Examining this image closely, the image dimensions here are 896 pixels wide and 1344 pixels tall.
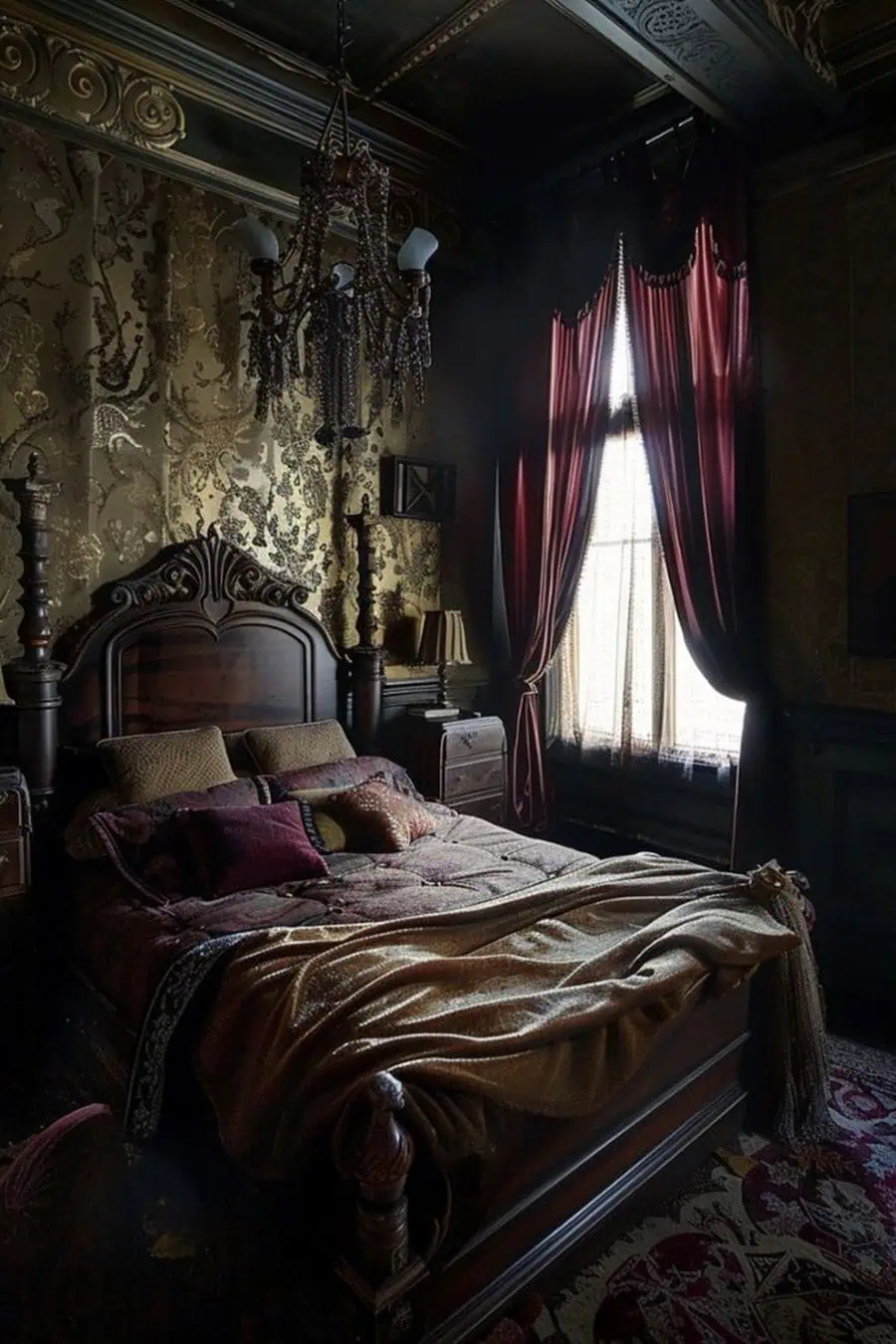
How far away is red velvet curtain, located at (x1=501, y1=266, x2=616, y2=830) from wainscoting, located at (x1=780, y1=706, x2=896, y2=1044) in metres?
1.35

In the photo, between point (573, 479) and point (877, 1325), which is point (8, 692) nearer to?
point (573, 479)

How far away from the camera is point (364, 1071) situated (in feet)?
5.33

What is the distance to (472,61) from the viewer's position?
3.55 metres

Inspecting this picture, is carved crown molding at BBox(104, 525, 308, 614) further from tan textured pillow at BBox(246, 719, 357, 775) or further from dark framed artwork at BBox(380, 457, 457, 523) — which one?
dark framed artwork at BBox(380, 457, 457, 523)

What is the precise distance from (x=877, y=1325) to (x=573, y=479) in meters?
3.46

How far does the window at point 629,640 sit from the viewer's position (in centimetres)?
395

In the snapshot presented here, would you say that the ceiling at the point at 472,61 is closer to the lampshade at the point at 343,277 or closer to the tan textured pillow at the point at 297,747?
the lampshade at the point at 343,277

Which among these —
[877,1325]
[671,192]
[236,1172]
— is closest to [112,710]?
[236,1172]

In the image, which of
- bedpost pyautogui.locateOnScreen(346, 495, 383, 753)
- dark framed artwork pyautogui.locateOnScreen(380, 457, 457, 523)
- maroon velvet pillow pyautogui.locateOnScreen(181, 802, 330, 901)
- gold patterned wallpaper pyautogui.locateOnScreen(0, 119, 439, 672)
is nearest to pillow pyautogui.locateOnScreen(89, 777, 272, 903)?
maroon velvet pillow pyautogui.locateOnScreen(181, 802, 330, 901)

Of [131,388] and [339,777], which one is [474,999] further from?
[131,388]

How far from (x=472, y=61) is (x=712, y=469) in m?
2.00

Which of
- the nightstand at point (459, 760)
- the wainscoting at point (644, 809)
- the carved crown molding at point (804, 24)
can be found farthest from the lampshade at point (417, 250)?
the wainscoting at point (644, 809)

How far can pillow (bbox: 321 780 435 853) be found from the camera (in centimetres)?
311

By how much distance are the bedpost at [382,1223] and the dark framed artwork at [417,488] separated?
3297 millimetres
